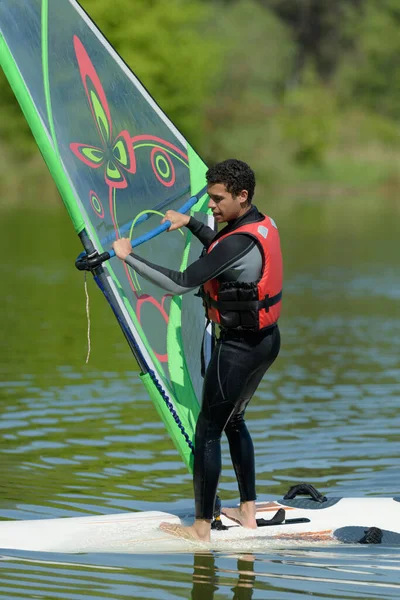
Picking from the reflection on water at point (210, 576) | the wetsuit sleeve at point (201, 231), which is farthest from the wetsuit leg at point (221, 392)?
the wetsuit sleeve at point (201, 231)

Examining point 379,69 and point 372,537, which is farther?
point 379,69

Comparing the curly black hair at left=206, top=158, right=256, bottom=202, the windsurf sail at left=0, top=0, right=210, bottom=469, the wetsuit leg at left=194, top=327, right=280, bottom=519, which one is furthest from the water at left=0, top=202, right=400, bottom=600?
the curly black hair at left=206, top=158, right=256, bottom=202

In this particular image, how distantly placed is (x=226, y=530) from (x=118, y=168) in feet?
5.52

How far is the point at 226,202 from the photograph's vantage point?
16.4ft

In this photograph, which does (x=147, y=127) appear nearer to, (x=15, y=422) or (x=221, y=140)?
(x=15, y=422)

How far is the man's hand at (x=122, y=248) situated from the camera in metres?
4.84

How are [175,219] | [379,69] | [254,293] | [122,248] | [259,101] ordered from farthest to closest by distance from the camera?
[379,69], [259,101], [175,219], [254,293], [122,248]

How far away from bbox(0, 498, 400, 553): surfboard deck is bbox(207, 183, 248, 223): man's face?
4.45 feet

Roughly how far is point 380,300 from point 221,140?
29653 millimetres

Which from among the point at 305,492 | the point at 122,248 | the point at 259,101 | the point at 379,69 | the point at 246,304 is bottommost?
the point at 305,492

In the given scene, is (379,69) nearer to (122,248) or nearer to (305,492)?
(305,492)

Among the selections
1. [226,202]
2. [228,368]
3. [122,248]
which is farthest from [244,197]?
[228,368]

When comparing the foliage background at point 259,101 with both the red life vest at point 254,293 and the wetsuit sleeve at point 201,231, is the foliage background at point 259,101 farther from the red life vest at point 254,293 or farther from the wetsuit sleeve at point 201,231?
the red life vest at point 254,293

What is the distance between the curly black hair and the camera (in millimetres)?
4984
